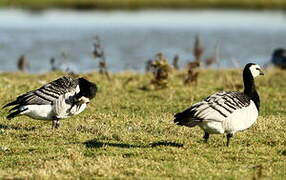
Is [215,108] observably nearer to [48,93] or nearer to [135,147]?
[135,147]

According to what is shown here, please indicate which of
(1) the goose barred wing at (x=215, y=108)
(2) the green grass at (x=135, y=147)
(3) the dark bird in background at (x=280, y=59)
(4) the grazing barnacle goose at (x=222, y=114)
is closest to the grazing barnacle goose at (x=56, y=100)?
(2) the green grass at (x=135, y=147)

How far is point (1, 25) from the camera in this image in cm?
4997

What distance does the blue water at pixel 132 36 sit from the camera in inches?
1361

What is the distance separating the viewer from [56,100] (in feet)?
39.7

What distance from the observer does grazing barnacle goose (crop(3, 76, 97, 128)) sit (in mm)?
11867

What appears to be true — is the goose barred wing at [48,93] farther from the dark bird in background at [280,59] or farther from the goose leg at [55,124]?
the dark bird in background at [280,59]

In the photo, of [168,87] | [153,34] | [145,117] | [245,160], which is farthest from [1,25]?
[245,160]

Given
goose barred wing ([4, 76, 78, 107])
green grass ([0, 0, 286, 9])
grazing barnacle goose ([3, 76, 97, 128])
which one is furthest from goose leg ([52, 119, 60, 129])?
green grass ([0, 0, 286, 9])

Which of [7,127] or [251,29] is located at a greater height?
[251,29]

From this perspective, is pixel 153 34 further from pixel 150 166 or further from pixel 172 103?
pixel 150 166

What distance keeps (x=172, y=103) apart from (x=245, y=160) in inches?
271

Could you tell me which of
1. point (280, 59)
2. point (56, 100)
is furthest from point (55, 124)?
point (280, 59)

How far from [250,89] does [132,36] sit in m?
33.9

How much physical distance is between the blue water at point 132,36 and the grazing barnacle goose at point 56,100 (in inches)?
514
